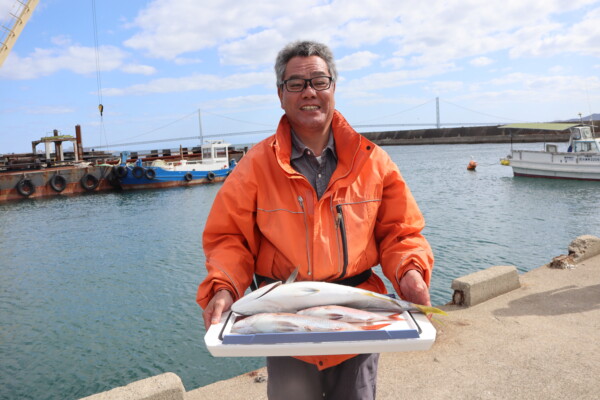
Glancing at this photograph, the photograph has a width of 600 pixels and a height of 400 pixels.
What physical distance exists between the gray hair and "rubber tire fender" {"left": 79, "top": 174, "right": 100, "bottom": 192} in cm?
2862

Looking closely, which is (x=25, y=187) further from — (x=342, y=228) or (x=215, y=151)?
(x=342, y=228)

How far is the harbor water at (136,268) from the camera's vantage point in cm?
604

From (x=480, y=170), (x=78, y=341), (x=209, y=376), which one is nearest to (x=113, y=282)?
(x=78, y=341)

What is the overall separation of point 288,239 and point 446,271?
8.06m

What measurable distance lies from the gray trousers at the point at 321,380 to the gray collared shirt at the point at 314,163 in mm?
686

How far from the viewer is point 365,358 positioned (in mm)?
1794

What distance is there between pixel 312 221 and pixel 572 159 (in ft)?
81.1

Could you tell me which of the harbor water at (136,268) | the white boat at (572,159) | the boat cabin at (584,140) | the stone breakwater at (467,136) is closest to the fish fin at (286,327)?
the harbor water at (136,268)

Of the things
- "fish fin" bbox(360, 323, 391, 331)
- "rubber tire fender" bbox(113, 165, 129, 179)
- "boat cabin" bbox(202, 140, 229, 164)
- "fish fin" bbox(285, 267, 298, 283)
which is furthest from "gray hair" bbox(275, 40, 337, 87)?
"boat cabin" bbox(202, 140, 229, 164)

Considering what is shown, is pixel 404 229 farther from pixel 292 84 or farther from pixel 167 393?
pixel 167 393

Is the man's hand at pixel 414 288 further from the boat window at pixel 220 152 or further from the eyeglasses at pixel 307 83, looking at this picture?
the boat window at pixel 220 152

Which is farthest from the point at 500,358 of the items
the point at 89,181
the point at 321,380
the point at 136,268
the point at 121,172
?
the point at 89,181

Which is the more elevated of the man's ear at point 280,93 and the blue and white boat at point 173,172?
the man's ear at point 280,93

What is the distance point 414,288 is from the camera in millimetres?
1697
